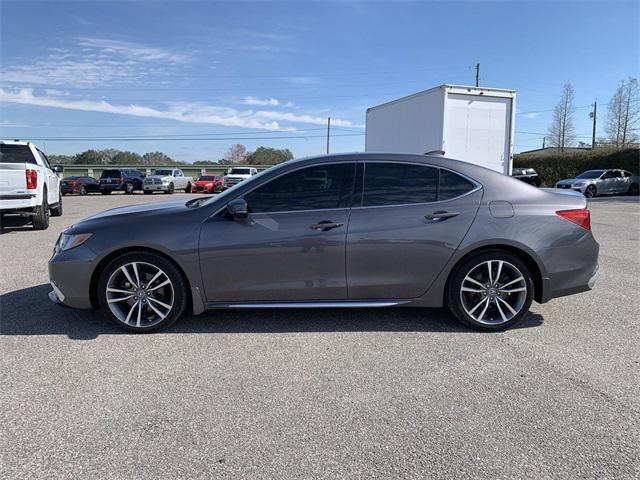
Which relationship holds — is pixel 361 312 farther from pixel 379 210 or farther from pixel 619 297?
pixel 619 297

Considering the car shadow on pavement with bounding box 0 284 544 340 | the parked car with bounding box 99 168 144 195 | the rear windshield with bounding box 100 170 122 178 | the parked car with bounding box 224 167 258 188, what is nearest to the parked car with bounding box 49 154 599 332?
the car shadow on pavement with bounding box 0 284 544 340

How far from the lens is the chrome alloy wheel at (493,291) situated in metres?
4.12

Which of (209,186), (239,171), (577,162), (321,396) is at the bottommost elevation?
(321,396)

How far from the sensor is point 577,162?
103 ft

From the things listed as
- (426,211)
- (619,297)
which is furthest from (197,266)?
(619,297)

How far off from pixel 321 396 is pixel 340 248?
135cm

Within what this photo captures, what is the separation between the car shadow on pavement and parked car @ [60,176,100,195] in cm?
2809

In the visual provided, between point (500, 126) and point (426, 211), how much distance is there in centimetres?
975

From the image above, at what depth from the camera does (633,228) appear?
11.1 meters

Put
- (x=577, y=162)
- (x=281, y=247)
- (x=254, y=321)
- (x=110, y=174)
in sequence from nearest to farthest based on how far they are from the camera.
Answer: (x=281, y=247) < (x=254, y=321) < (x=577, y=162) < (x=110, y=174)

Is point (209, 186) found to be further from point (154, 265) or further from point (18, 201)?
point (154, 265)

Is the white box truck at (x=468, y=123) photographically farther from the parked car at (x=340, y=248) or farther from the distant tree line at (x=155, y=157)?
the distant tree line at (x=155, y=157)

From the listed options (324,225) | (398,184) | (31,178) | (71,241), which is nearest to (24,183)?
(31,178)

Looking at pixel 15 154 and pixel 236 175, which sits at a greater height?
pixel 236 175
